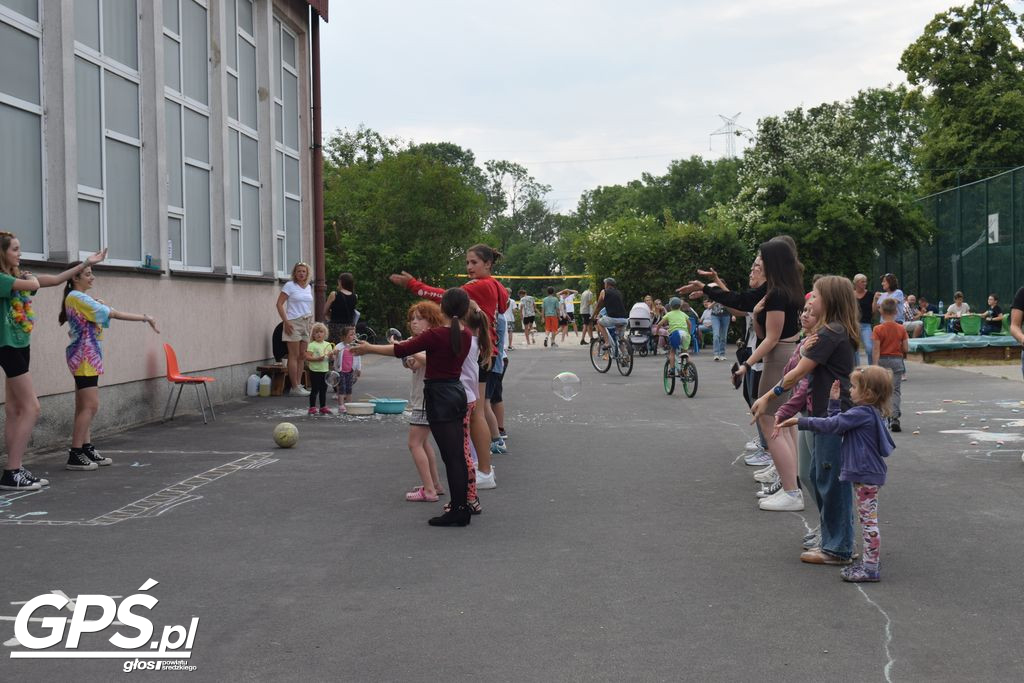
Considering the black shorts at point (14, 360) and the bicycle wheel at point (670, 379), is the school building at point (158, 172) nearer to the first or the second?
the black shorts at point (14, 360)

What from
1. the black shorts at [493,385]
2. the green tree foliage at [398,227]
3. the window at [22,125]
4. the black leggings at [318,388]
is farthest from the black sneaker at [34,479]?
the green tree foliage at [398,227]

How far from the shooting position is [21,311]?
8.75m

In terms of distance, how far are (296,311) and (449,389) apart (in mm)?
9772

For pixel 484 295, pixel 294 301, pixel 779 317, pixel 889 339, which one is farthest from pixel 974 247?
pixel 779 317

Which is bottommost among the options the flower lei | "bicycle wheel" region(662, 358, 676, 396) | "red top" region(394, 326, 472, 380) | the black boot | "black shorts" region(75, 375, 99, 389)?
the black boot

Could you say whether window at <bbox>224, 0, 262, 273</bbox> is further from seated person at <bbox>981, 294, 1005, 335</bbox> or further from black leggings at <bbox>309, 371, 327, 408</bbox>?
seated person at <bbox>981, 294, 1005, 335</bbox>

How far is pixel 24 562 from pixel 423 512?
2643 millimetres

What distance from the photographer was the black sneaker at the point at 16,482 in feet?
28.7

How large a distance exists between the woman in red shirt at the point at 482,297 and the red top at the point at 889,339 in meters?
4.91

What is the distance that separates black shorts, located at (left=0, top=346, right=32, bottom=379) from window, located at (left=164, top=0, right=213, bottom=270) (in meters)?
6.35

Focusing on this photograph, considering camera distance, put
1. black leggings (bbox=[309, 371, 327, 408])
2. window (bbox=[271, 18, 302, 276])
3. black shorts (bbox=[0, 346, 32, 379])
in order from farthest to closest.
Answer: window (bbox=[271, 18, 302, 276])
black leggings (bbox=[309, 371, 327, 408])
black shorts (bbox=[0, 346, 32, 379])

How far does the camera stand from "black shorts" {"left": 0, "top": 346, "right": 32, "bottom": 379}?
8.65 meters

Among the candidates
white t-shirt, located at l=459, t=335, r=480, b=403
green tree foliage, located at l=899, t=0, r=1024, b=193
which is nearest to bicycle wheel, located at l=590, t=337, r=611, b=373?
white t-shirt, located at l=459, t=335, r=480, b=403

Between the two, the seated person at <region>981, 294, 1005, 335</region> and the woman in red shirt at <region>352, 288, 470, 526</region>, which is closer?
the woman in red shirt at <region>352, 288, 470, 526</region>
